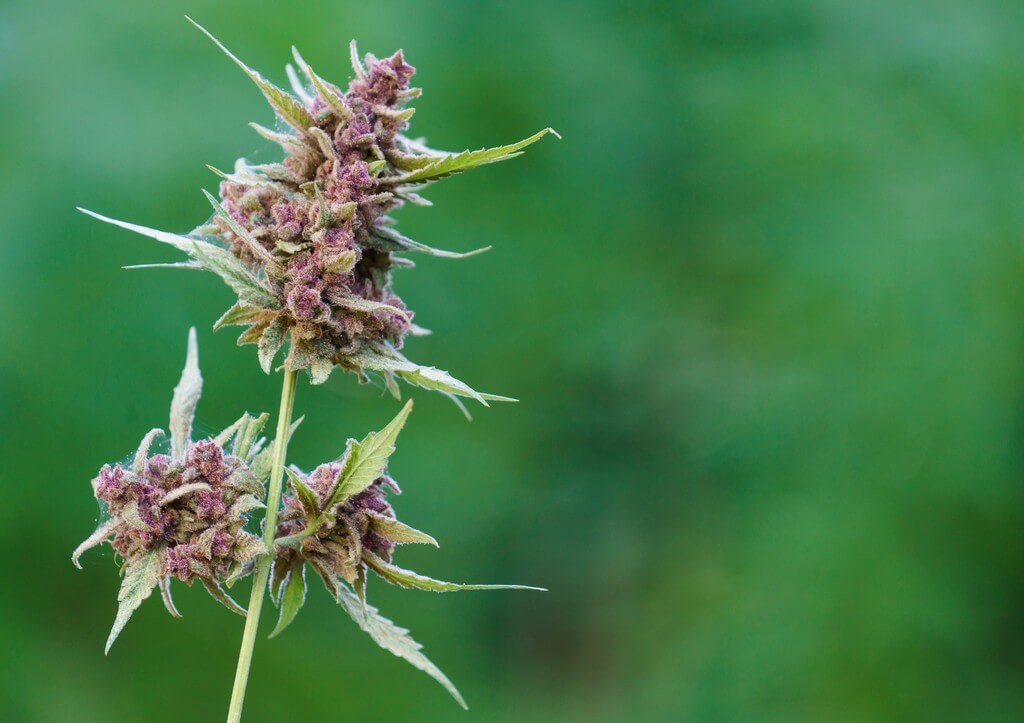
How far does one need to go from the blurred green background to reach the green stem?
9.55ft

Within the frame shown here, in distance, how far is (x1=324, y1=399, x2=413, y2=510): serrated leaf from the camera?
1480 mm

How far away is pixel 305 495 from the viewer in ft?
4.91

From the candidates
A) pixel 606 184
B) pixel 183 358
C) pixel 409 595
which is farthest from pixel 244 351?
pixel 606 184

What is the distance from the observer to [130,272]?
4391 mm

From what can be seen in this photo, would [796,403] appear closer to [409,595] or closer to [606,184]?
[606,184]

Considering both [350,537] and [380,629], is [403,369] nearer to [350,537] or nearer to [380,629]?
[350,537]

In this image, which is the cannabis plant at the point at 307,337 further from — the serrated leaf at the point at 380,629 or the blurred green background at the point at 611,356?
the blurred green background at the point at 611,356

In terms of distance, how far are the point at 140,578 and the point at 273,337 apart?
331 millimetres

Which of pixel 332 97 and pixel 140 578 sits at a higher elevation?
pixel 332 97

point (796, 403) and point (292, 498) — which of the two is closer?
point (292, 498)

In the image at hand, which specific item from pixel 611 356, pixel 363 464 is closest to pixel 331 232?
pixel 363 464

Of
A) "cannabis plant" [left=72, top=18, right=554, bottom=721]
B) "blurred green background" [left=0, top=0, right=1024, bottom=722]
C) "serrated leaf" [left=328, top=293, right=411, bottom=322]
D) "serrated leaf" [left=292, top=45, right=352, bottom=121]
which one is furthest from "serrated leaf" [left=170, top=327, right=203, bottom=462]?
"blurred green background" [left=0, top=0, right=1024, bottom=722]

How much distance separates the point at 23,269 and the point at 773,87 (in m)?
3.44

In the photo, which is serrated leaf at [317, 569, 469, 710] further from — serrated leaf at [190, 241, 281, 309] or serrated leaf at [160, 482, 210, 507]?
serrated leaf at [190, 241, 281, 309]
